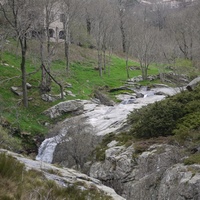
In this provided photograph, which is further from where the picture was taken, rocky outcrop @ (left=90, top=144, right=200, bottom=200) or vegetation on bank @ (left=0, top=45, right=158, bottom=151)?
vegetation on bank @ (left=0, top=45, right=158, bottom=151)

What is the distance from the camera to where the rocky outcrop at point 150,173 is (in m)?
8.83

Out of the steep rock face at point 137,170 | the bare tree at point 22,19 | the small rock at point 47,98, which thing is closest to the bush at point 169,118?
the steep rock face at point 137,170

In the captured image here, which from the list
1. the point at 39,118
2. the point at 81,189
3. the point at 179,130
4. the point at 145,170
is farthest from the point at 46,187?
the point at 39,118

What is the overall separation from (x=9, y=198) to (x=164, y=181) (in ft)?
20.2

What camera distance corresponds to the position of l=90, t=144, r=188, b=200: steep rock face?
9.85 metres

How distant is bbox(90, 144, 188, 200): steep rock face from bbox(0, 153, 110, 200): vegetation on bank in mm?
3805

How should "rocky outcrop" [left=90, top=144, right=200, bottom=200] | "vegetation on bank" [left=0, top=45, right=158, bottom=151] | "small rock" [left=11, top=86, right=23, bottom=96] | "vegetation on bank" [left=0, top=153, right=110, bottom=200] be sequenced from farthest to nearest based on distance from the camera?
"small rock" [left=11, top=86, right=23, bottom=96] → "vegetation on bank" [left=0, top=45, right=158, bottom=151] → "rocky outcrop" [left=90, top=144, right=200, bottom=200] → "vegetation on bank" [left=0, top=153, right=110, bottom=200]

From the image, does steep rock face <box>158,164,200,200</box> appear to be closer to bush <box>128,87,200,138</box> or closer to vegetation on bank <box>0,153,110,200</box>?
bush <box>128,87,200,138</box>

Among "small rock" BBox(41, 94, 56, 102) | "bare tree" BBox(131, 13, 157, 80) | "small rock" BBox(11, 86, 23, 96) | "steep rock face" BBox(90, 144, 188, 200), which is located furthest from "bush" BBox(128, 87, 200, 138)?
"bare tree" BBox(131, 13, 157, 80)

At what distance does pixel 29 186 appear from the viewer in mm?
5094

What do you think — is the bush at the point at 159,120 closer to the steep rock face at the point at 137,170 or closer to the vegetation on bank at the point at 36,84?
the steep rock face at the point at 137,170

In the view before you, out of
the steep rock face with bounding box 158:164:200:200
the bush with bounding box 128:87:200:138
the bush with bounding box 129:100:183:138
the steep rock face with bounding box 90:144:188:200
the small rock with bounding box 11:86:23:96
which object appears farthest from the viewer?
the small rock with bounding box 11:86:23:96

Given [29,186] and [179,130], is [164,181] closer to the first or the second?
[179,130]

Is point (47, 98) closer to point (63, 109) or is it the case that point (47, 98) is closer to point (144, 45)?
point (63, 109)
